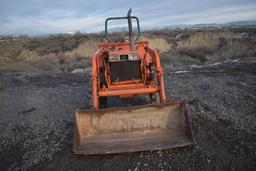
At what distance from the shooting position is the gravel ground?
3.65 metres

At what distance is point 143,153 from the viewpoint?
3854 millimetres

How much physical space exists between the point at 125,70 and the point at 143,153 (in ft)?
5.68

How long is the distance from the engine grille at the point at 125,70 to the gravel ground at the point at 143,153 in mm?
1326

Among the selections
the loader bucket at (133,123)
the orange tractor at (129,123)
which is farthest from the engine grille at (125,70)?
the loader bucket at (133,123)

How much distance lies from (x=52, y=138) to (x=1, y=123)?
177 cm

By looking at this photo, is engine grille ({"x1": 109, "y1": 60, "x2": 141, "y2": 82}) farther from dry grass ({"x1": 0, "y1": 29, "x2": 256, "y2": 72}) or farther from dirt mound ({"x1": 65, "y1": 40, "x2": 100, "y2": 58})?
dirt mound ({"x1": 65, "y1": 40, "x2": 100, "y2": 58})

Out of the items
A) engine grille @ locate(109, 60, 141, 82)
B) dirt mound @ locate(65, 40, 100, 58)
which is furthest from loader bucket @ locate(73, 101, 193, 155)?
dirt mound @ locate(65, 40, 100, 58)

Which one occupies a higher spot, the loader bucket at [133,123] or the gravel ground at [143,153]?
the loader bucket at [133,123]

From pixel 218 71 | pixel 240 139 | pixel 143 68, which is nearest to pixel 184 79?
pixel 218 71

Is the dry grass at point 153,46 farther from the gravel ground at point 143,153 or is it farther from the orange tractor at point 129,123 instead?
the orange tractor at point 129,123

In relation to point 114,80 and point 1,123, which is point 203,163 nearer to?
point 114,80

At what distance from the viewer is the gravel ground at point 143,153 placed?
12.0ft

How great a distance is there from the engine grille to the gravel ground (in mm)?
1326

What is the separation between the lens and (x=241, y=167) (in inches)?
134
